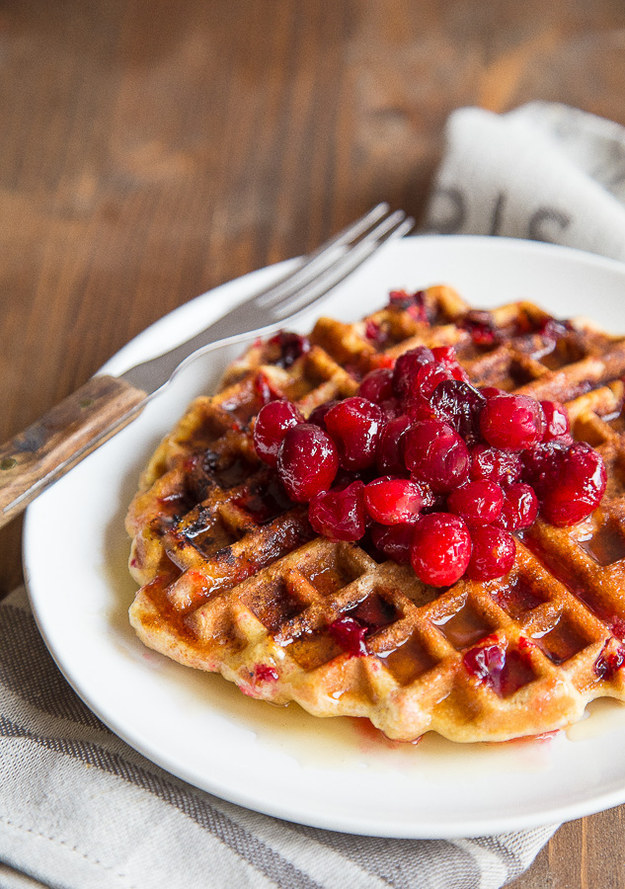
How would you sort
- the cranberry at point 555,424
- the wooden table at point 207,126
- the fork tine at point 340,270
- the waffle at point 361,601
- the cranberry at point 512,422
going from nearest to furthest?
the waffle at point 361,601 < the cranberry at point 512,422 < the cranberry at point 555,424 < the fork tine at point 340,270 < the wooden table at point 207,126

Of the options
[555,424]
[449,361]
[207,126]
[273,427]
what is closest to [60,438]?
[273,427]

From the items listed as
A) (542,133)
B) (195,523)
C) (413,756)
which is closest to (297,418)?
(195,523)

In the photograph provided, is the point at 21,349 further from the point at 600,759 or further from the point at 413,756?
the point at 600,759

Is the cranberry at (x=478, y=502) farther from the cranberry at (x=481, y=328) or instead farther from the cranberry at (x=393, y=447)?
the cranberry at (x=481, y=328)

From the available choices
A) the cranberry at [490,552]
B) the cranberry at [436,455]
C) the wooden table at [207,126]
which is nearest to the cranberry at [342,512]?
the cranberry at [436,455]

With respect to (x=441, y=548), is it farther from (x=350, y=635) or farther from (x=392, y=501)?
(x=350, y=635)

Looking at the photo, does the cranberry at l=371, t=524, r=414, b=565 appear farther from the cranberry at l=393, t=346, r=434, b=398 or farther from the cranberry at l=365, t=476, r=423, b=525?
the cranberry at l=393, t=346, r=434, b=398
